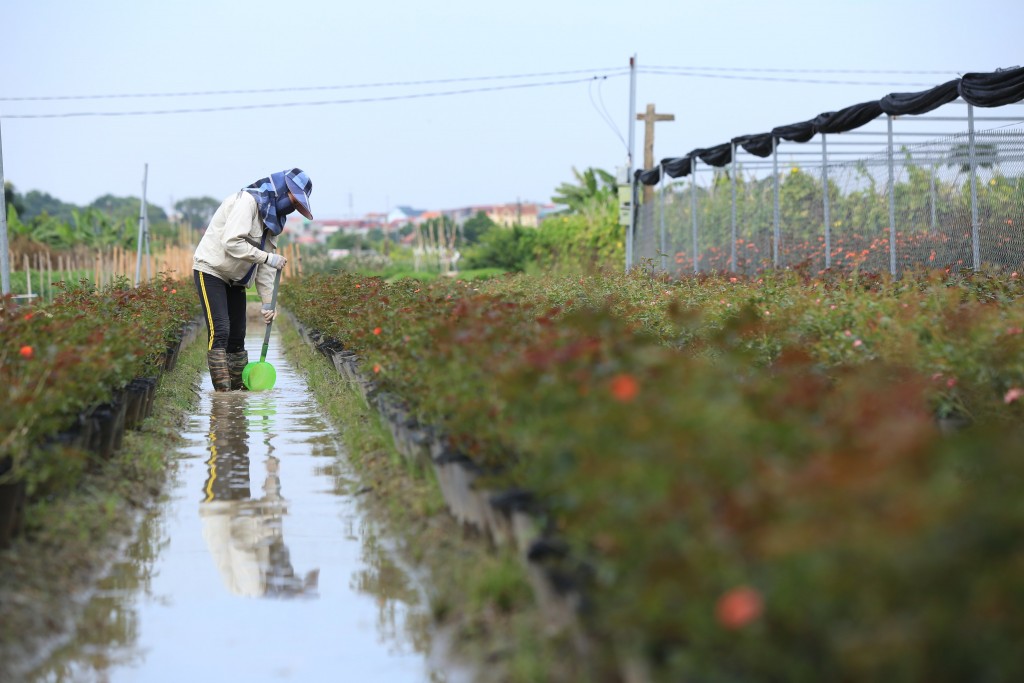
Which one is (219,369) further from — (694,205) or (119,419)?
(694,205)

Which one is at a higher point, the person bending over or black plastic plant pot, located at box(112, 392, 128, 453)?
the person bending over

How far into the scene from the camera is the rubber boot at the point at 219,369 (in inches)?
436

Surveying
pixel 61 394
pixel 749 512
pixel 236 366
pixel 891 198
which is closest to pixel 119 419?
pixel 61 394

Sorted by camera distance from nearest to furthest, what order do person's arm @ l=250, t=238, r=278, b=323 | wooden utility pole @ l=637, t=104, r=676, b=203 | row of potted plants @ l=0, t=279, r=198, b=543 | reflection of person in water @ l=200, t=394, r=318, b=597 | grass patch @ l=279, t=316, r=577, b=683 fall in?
grass patch @ l=279, t=316, r=577, b=683
row of potted plants @ l=0, t=279, r=198, b=543
reflection of person in water @ l=200, t=394, r=318, b=597
person's arm @ l=250, t=238, r=278, b=323
wooden utility pole @ l=637, t=104, r=676, b=203

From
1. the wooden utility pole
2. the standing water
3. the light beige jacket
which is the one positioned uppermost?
the wooden utility pole

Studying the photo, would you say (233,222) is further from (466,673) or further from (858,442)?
(858,442)

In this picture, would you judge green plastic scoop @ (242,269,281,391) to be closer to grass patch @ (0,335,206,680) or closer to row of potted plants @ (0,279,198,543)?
row of potted plants @ (0,279,198,543)

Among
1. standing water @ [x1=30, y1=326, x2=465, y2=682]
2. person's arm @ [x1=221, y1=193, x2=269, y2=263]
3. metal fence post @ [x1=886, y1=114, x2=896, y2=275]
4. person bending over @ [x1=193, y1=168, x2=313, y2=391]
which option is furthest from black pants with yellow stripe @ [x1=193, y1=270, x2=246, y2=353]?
metal fence post @ [x1=886, y1=114, x2=896, y2=275]

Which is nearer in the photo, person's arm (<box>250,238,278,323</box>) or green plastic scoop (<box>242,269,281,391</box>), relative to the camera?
person's arm (<box>250,238,278,323</box>)

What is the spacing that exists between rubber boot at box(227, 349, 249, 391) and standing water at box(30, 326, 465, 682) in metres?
4.06

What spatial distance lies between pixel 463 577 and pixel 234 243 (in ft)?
21.8

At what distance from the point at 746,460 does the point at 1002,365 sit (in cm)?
327

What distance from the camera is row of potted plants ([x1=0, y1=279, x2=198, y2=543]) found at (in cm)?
471

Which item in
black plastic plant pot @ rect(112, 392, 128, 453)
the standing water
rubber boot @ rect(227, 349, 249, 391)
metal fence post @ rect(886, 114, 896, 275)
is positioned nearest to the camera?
the standing water
